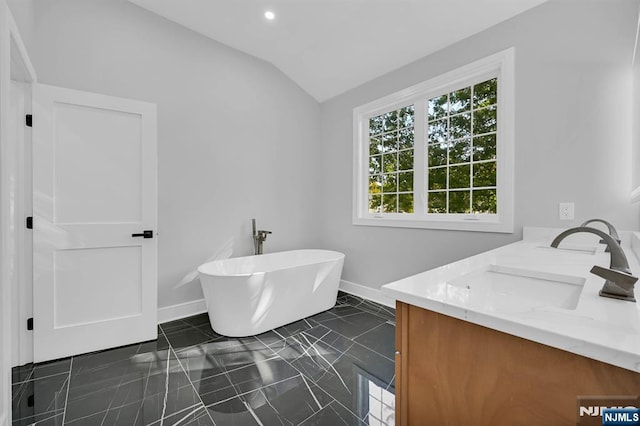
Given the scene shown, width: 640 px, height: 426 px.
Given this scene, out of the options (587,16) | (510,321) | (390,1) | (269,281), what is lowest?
Result: (269,281)

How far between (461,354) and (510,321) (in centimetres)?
16

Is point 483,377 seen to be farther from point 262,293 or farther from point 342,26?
point 342,26

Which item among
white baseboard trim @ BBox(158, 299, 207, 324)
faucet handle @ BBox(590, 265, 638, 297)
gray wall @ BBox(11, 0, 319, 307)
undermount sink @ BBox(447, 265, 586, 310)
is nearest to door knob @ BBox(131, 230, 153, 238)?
gray wall @ BBox(11, 0, 319, 307)

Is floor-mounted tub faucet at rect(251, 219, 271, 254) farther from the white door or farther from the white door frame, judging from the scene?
the white door frame

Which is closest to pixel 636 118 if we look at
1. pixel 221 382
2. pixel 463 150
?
pixel 463 150

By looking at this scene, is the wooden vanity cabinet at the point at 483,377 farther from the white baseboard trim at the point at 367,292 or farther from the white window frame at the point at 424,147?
the white baseboard trim at the point at 367,292

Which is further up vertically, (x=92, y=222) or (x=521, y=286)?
(x=92, y=222)

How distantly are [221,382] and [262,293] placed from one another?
76cm

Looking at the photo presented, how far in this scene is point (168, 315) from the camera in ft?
9.34

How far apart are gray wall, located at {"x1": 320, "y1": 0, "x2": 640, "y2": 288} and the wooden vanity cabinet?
6.11ft

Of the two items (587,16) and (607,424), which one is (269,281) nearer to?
(607,424)

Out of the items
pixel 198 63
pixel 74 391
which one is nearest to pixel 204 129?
pixel 198 63

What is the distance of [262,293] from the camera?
2490 millimetres

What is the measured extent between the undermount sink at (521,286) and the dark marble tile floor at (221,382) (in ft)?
3.08
